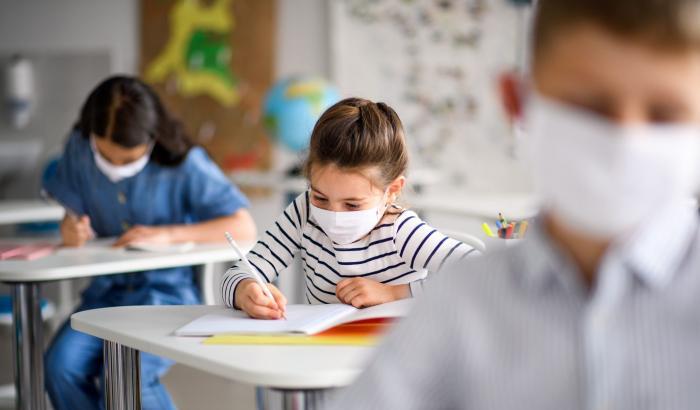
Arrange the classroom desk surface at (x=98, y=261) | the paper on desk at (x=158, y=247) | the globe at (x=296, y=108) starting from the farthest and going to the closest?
the globe at (x=296, y=108) → the paper on desk at (x=158, y=247) → the classroom desk surface at (x=98, y=261)

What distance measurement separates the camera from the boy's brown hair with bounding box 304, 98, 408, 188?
1766 millimetres

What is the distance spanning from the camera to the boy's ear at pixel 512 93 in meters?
0.83

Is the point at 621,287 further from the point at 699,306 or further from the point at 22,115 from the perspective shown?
the point at 22,115

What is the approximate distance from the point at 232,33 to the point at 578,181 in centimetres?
491

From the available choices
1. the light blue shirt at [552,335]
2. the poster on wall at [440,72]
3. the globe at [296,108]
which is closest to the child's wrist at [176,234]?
the globe at [296,108]

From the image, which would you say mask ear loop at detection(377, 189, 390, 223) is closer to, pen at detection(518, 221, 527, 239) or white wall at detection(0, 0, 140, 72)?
pen at detection(518, 221, 527, 239)

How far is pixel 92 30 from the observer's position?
222 inches

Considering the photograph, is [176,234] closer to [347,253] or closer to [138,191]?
[138,191]

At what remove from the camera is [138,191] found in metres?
2.66

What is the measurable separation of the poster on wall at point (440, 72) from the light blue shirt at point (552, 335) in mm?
4572

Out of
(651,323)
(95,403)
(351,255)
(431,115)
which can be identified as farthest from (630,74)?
(431,115)

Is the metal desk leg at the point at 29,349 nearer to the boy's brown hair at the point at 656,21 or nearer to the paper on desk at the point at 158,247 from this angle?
the paper on desk at the point at 158,247

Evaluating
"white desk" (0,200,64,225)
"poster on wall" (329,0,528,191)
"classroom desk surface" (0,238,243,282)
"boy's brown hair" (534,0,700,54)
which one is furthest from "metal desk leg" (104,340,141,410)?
"poster on wall" (329,0,528,191)

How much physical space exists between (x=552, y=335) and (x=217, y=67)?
4.92m
